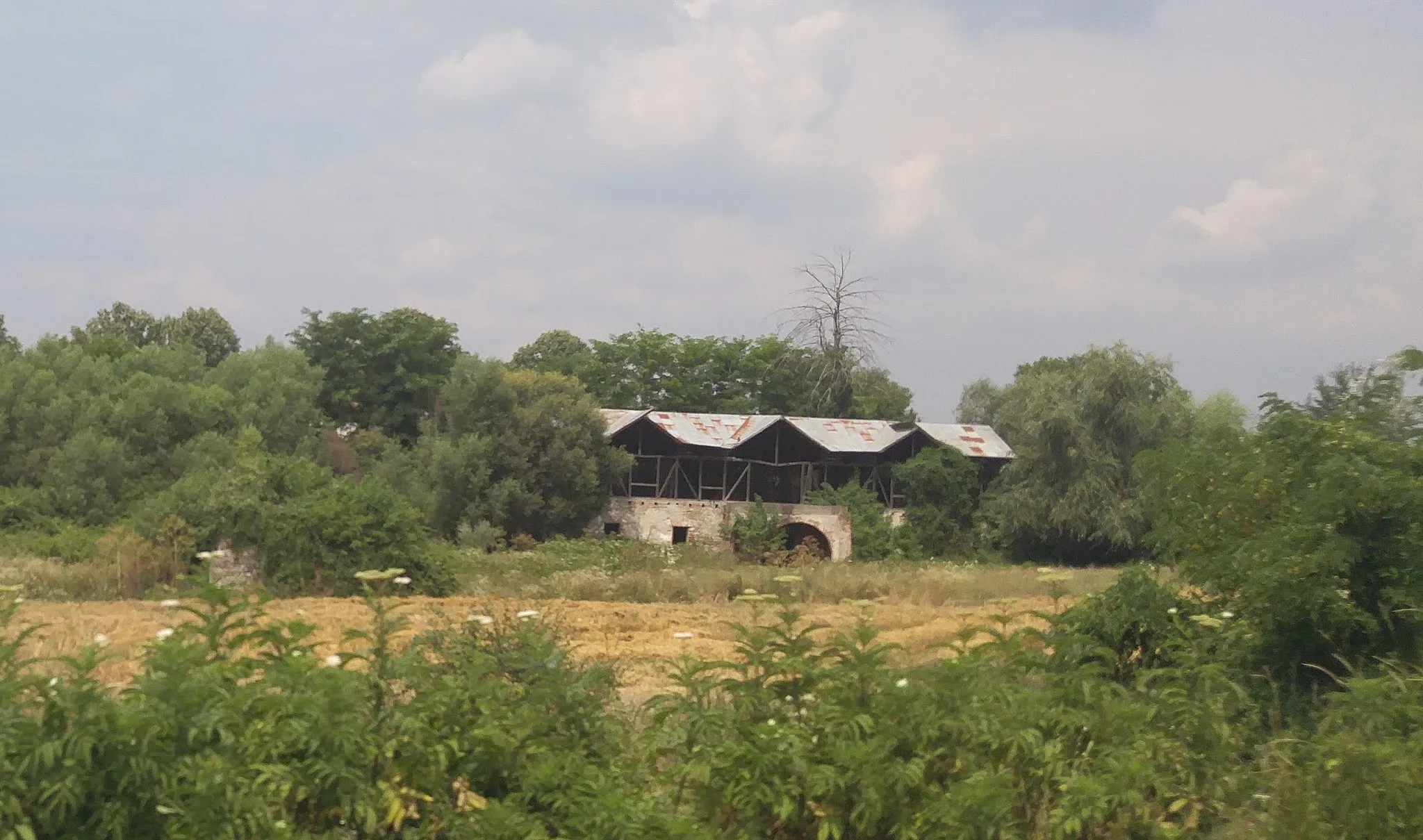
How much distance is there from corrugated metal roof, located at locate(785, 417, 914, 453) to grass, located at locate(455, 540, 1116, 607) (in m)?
9.70

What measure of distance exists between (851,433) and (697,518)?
7268mm

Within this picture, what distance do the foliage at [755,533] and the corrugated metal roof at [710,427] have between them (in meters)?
2.77

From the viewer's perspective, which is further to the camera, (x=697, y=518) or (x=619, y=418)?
(x=619, y=418)

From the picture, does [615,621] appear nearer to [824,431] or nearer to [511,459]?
[511,459]

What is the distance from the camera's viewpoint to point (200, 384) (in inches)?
1785

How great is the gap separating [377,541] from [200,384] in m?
23.5

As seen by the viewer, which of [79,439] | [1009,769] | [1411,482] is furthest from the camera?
[79,439]

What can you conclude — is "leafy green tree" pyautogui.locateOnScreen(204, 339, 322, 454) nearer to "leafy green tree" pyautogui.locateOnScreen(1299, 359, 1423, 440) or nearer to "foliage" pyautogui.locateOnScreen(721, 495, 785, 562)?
"foliage" pyautogui.locateOnScreen(721, 495, 785, 562)

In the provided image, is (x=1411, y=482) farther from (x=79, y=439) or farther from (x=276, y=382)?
(x=276, y=382)

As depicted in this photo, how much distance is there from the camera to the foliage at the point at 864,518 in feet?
141

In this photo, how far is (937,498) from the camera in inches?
1775

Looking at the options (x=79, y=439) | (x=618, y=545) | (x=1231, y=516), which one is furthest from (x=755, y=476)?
(x=1231, y=516)

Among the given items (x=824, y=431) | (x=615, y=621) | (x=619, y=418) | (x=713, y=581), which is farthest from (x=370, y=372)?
(x=615, y=621)

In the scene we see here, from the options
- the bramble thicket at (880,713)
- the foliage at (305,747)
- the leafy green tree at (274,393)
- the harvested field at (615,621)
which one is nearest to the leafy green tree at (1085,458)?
the harvested field at (615,621)
